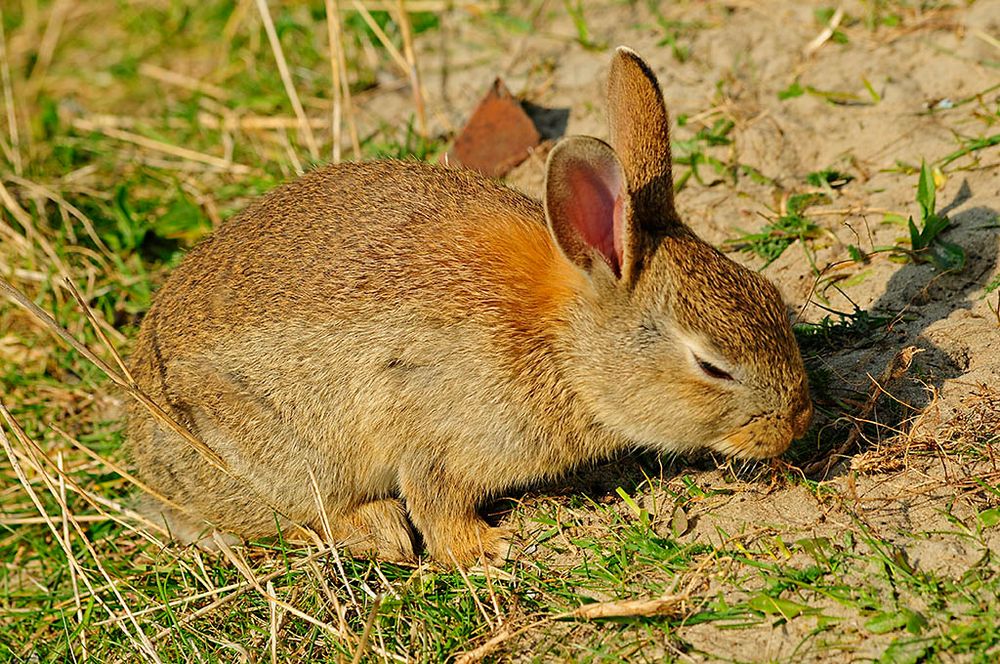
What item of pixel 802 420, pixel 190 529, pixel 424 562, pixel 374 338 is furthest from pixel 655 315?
pixel 190 529

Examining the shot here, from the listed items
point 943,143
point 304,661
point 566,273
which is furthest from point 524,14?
point 304,661

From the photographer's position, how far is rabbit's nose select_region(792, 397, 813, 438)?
369 centimetres

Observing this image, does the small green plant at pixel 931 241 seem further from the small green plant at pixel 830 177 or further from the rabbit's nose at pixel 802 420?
the rabbit's nose at pixel 802 420

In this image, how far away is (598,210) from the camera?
12.0 feet

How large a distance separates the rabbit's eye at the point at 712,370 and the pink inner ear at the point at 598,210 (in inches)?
16.0

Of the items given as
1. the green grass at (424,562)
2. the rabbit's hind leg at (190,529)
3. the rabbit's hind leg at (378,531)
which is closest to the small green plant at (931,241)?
the green grass at (424,562)

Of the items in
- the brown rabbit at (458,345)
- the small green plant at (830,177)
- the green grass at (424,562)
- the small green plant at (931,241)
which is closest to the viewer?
the green grass at (424,562)

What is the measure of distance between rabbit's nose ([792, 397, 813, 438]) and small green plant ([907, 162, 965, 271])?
1132 mm

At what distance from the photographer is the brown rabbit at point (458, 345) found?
144 inches

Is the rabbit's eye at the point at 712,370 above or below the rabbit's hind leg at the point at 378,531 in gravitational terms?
above

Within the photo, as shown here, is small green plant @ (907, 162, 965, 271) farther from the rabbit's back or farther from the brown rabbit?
the rabbit's back

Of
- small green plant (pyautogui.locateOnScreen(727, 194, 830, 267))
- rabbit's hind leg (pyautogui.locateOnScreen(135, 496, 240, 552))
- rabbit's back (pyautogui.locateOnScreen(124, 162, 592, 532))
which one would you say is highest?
small green plant (pyautogui.locateOnScreen(727, 194, 830, 267))

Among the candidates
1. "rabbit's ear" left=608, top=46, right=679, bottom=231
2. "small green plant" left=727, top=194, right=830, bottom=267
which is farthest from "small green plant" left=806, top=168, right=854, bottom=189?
"rabbit's ear" left=608, top=46, right=679, bottom=231

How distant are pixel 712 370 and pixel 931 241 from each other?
1445 millimetres
